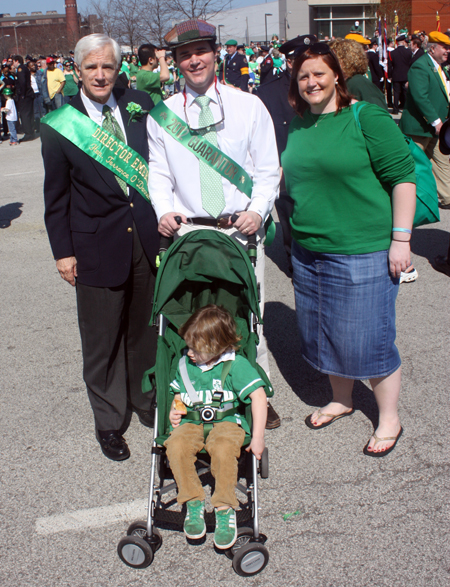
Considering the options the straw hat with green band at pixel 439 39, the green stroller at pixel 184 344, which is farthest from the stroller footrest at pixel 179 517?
the straw hat with green band at pixel 439 39

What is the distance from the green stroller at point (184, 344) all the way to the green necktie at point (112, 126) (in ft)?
1.49

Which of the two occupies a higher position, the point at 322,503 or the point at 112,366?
the point at 112,366

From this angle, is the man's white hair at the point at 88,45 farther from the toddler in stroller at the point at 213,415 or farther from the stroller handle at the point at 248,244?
the toddler in stroller at the point at 213,415

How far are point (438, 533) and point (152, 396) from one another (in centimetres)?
188

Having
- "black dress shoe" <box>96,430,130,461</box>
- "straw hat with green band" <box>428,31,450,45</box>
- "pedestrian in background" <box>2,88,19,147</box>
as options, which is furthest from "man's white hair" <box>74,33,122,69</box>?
"pedestrian in background" <box>2,88,19,147</box>

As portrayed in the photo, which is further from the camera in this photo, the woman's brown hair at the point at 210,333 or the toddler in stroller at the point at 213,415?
the woman's brown hair at the point at 210,333

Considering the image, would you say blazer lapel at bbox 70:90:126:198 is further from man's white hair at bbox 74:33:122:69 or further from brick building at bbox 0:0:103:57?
brick building at bbox 0:0:103:57

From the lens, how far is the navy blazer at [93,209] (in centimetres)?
301

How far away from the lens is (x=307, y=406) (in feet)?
12.7

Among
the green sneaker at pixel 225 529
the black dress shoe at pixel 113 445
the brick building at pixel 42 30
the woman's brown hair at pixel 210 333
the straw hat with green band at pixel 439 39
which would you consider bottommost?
the black dress shoe at pixel 113 445

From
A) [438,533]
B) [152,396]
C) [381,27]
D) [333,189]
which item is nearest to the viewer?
[438,533]

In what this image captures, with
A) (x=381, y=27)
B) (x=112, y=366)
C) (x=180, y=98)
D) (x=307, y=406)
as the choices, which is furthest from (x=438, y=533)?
(x=381, y=27)

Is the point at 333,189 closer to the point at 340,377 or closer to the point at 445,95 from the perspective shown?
the point at 340,377

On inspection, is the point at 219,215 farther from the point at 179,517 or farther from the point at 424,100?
the point at 424,100
